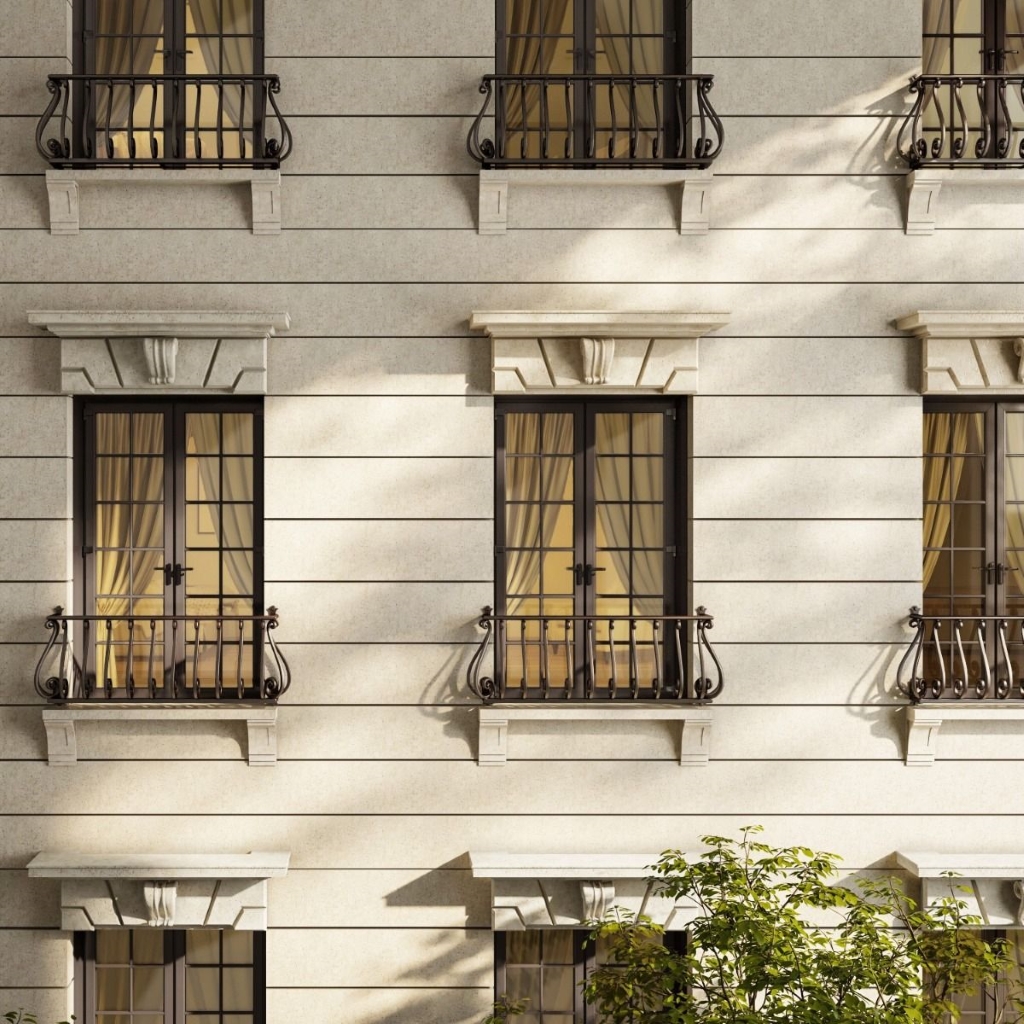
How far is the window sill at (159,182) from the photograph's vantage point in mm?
7004

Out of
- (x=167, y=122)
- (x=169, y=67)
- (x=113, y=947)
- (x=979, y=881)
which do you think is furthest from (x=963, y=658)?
(x=169, y=67)

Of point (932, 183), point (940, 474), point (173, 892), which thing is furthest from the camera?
point (940, 474)

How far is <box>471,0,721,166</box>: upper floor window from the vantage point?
23.5ft

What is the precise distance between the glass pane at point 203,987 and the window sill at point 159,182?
5157 mm

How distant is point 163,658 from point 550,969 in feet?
11.8

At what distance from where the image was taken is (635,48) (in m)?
7.39

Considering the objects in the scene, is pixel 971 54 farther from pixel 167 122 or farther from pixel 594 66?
pixel 167 122

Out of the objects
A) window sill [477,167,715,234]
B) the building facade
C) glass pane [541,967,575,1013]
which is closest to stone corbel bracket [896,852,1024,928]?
the building facade

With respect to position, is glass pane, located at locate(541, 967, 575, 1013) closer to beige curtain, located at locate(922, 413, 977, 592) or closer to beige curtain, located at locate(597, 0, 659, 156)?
beige curtain, located at locate(922, 413, 977, 592)

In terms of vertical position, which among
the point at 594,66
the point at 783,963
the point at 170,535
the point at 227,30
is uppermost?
the point at 227,30

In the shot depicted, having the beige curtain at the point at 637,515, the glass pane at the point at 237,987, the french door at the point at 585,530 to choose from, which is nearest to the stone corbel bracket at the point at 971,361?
the french door at the point at 585,530

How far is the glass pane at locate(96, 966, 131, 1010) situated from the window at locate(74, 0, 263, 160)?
226 inches

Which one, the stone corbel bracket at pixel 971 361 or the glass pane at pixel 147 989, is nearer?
the stone corbel bracket at pixel 971 361

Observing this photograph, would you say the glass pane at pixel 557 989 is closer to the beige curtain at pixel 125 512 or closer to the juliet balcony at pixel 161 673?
the juliet balcony at pixel 161 673
